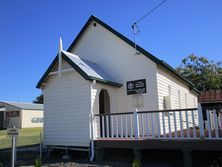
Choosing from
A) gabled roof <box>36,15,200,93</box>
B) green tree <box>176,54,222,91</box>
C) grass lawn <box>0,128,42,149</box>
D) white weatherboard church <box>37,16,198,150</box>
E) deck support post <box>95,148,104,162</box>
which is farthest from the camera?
green tree <box>176,54,222,91</box>

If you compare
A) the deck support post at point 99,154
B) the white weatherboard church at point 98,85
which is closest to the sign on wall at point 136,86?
the white weatherboard church at point 98,85

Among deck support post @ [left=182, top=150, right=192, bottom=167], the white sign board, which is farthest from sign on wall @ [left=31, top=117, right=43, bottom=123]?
deck support post @ [left=182, top=150, right=192, bottom=167]

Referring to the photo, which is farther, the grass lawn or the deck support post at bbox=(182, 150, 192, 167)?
the grass lawn

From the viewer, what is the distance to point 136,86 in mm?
12562

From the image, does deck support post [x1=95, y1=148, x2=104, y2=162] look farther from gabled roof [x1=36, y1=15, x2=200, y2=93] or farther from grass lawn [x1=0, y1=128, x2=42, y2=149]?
gabled roof [x1=36, y1=15, x2=200, y2=93]

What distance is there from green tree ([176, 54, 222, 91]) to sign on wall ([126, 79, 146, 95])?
27.9 m

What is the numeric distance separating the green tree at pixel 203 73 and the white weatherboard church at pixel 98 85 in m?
25.4

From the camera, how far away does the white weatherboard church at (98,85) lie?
36.1 ft

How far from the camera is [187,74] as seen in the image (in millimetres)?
39812

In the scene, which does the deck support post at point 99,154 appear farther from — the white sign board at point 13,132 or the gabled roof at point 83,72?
the white sign board at point 13,132

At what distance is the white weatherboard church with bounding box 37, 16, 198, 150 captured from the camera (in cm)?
1102

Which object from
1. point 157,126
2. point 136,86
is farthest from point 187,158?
point 136,86

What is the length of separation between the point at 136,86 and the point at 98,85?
2231 millimetres

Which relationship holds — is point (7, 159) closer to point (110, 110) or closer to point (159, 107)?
point (110, 110)
